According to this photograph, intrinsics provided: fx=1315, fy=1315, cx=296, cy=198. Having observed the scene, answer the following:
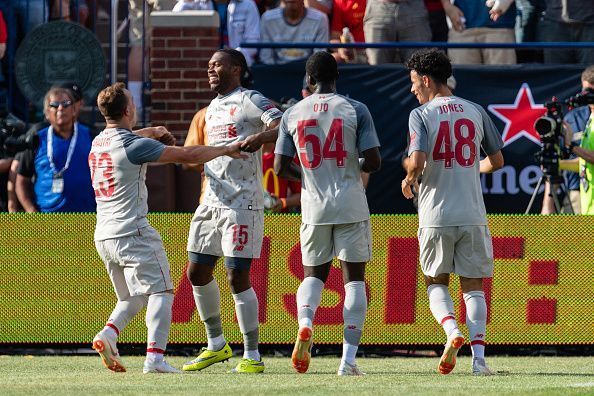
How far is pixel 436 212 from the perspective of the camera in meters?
8.60

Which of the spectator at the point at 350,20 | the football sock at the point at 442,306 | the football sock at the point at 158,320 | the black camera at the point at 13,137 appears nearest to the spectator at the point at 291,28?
the spectator at the point at 350,20

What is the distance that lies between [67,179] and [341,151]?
412 cm

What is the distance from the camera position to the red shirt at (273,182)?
12148 millimetres

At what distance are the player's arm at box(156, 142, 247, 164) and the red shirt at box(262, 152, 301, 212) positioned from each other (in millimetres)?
3368

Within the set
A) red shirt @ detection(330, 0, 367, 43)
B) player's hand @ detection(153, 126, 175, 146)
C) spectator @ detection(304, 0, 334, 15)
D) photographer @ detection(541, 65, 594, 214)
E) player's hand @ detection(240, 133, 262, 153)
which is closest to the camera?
player's hand @ detection(240, 133, 262, 153)

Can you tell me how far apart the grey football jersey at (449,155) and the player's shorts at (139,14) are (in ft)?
21.5

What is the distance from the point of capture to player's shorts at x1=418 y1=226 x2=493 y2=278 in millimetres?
8609

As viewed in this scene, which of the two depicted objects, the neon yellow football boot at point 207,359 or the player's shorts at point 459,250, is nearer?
the player's shorts at point 459,250

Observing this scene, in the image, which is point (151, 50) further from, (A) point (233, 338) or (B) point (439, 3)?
(A) point (233, 338)

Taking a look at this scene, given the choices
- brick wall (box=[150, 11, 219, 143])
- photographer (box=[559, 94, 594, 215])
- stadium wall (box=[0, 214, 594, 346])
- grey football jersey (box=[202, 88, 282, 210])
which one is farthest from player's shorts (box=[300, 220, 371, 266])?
brick wall (box=[150, 11, 219, 143])

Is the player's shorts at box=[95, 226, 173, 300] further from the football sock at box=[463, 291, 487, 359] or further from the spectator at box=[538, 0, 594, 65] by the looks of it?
the spectator at box=[538, 0, 594, 65]

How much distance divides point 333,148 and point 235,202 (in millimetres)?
930

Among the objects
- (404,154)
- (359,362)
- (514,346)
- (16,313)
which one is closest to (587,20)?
(404,154)

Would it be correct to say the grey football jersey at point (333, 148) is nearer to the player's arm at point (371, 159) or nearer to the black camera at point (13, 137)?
the player's arm at point (371, 159)
